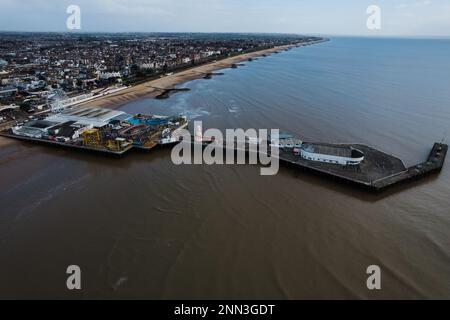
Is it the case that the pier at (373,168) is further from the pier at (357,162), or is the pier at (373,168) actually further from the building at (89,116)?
the building at (89,116)

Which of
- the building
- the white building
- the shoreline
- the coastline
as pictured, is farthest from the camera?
the coastline

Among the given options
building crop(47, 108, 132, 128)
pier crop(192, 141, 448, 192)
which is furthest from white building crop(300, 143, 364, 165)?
building crop(47, 108, 132, 128)

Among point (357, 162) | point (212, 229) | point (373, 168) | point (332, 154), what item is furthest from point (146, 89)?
point (212, 229)

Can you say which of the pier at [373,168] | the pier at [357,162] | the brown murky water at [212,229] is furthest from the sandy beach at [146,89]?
the pier at [373,168]

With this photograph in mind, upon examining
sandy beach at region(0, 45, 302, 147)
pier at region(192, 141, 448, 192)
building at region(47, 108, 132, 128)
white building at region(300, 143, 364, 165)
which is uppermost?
sandy beach at region(0, 45, 302, 147)

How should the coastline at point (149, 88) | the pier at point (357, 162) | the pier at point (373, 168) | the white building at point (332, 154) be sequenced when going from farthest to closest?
the coastline at point (149, 88)
the white building at point (332, 154)
the pier at point (357, 162)
the pier at point (373, 168)

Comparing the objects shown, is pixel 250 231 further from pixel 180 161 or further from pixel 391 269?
pixel 180 161

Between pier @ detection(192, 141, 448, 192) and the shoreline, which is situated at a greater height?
the shoreline

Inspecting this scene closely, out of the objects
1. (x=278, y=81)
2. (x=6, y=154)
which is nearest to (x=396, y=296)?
(x=6, y=154)

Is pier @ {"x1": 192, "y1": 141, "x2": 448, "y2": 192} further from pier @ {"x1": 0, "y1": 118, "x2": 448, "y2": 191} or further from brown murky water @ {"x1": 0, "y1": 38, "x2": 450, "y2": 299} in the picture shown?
brown murky water @ {"x1": 0, "y1": 38, "x2": 450, "y2": 299}

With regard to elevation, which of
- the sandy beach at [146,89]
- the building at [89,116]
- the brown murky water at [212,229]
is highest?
the sandy beach at [146,89]
